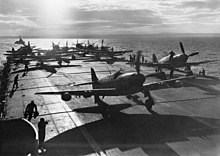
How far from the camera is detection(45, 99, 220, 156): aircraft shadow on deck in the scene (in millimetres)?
17562

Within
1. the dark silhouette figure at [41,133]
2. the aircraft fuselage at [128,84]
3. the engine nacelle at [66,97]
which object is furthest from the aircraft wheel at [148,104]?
the dark silhouette figure at [41,133]

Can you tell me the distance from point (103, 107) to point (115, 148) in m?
10.7

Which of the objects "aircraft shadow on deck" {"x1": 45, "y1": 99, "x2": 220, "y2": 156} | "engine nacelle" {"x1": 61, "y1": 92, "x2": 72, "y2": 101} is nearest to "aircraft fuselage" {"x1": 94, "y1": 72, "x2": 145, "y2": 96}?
"aircraft shadow on deck" {"x1": 45, "y1": 99, "x2": 220, "y2": 156}

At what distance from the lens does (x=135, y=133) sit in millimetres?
20203

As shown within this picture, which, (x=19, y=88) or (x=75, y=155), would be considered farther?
(x=19, y=88)

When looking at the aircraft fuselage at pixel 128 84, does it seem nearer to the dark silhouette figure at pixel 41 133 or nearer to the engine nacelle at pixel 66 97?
the engine nacelle at pixel 66 97

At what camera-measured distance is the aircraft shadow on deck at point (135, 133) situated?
17562mm

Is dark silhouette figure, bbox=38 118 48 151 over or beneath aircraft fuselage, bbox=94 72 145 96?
beneath

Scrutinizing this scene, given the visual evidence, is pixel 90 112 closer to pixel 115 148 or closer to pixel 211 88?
pixel 115 148

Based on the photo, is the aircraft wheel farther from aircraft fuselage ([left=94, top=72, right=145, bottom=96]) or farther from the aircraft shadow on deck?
aircraft fuselage ([left=94, top=72, right=145, bottom=96])

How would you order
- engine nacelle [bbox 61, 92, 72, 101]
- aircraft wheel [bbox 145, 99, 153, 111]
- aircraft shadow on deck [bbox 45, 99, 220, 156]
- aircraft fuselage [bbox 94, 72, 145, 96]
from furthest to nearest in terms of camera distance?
aircraft wheel [bbox 145, 99, 153, 111] < aircraft fuselage [bbox 94, 72, 145, 96] < engine nacelle [bbox 61, 92, 72, 101] < aircraft shadow on deck [bbox 45, 99, 220, 156]

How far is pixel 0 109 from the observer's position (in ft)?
90.5

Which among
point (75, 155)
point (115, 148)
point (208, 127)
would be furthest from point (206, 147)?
point (75, 155)

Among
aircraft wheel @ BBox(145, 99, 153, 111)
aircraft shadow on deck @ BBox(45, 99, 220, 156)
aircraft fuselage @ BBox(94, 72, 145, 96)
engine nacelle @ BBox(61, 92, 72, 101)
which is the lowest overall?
aircraft shadow on deck @ BBox(45, 99, 220, 156)
